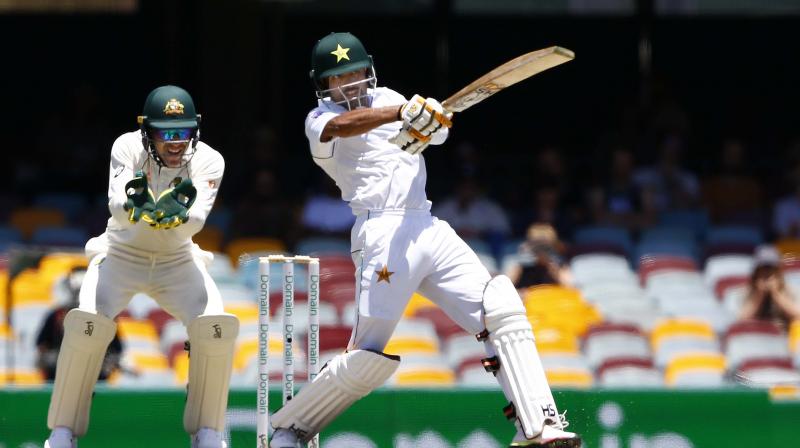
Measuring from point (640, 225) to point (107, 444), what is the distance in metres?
5.83

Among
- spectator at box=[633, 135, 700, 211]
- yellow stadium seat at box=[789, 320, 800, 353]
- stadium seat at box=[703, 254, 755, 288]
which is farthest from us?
spectator at box=[633, 135, 700, 211]

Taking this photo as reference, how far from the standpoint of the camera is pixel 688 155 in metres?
13.6

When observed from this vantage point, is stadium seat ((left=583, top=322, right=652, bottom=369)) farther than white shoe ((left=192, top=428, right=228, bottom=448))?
Yes

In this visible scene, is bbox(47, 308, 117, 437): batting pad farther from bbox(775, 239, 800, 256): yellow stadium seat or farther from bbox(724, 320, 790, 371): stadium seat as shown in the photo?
bbox(775, 239, 800, 256): yellow stadium seat

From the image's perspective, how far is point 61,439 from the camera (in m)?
6.58

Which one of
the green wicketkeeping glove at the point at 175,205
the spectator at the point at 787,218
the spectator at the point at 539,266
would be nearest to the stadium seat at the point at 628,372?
the spectator at the point at 539,266

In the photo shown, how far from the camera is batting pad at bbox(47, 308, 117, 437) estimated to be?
6594 mm

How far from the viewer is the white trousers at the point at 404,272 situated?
629 centimetres

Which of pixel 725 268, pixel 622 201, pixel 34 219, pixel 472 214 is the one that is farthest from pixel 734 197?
pixel 34 219

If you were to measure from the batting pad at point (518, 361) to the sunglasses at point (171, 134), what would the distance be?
1342mm

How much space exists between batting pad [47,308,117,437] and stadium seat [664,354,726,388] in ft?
13.4

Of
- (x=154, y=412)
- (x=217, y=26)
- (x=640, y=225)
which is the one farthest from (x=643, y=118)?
(x=154, y=412)

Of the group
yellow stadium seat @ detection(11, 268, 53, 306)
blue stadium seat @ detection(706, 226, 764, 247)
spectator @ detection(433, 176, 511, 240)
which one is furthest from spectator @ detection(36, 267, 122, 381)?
blue stadium seat @ detection(706, 226, 764, 247)

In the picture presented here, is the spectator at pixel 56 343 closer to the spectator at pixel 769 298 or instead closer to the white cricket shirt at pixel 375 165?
the white cricket shirt at pixel 375 165
